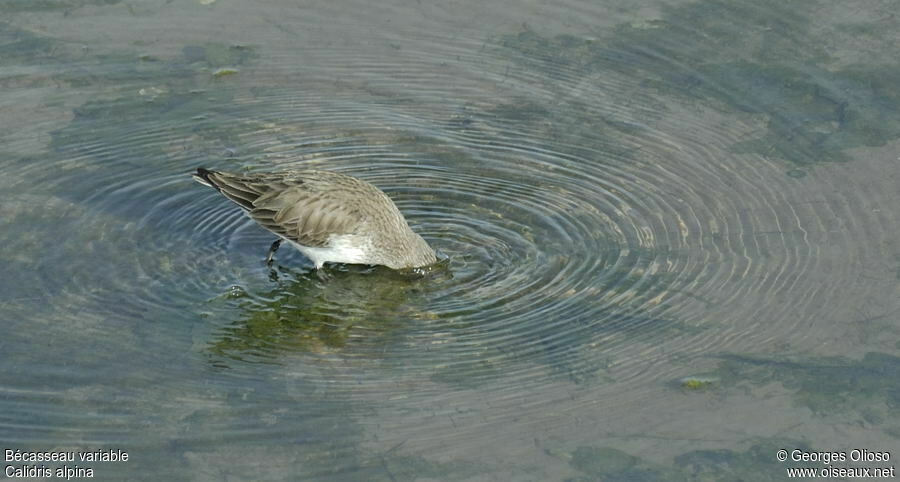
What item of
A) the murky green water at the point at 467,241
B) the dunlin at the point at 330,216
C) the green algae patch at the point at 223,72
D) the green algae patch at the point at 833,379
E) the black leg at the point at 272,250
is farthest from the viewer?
the green algae patch at the point at 223,72

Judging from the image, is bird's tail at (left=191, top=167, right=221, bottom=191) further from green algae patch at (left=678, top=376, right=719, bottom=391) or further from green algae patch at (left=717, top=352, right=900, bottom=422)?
green algae patch at (left=717, top=352, right=900, bottom=422)

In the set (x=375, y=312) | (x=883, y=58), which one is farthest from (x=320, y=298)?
(x=883, y=58)

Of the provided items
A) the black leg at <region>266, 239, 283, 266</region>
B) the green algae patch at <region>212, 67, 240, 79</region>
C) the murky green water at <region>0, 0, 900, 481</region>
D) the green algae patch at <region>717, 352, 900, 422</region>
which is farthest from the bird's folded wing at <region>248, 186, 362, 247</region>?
the green algae patch at <region>717, 352, 900, 422</region>

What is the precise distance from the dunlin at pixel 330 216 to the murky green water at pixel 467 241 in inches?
11.4

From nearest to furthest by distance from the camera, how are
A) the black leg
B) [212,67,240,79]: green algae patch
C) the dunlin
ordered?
the dunlin < the black leg < [212,67,240,79]: green algae patch

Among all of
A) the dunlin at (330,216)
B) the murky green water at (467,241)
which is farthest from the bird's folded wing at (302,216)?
the murky green water at (467,241)

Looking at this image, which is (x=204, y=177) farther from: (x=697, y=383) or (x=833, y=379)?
(x=833, y=379)

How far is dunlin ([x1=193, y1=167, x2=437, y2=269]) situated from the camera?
1018cm

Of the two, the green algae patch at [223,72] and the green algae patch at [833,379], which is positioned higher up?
the green algae patch at [223,72]

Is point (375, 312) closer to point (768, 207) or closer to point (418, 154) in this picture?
point (418, 154)

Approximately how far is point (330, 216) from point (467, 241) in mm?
1150

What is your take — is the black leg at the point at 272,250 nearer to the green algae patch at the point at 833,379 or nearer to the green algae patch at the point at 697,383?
the green algae patch at the point at 697,383

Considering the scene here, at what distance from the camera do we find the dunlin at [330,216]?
10.2 metres

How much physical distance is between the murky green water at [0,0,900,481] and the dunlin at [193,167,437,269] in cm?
29
